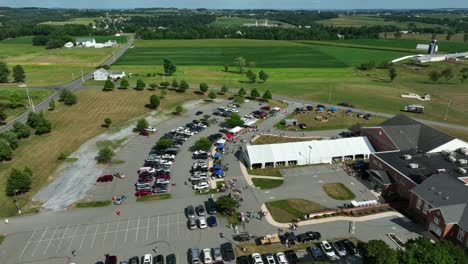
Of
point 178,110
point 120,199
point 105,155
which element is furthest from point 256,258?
point 178,110

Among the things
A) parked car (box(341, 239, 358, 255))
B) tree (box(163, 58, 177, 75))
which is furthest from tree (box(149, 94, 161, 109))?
parked car (box(341, 239, 358, 255))

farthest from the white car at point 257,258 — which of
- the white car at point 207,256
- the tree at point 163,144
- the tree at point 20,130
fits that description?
the tree at point 20,130

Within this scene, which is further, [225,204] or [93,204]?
[93,204]


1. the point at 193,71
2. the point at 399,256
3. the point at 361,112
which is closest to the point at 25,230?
the point at 399,256

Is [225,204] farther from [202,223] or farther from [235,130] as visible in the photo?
[235,130]

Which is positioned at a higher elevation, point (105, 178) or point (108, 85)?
point (108, 85)

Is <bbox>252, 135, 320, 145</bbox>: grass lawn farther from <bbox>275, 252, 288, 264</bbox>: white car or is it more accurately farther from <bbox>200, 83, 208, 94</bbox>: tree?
<bbox>200, 83, 208, 94</bbox>: tree

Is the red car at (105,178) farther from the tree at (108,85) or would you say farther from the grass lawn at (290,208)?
the tree at (108,85)
